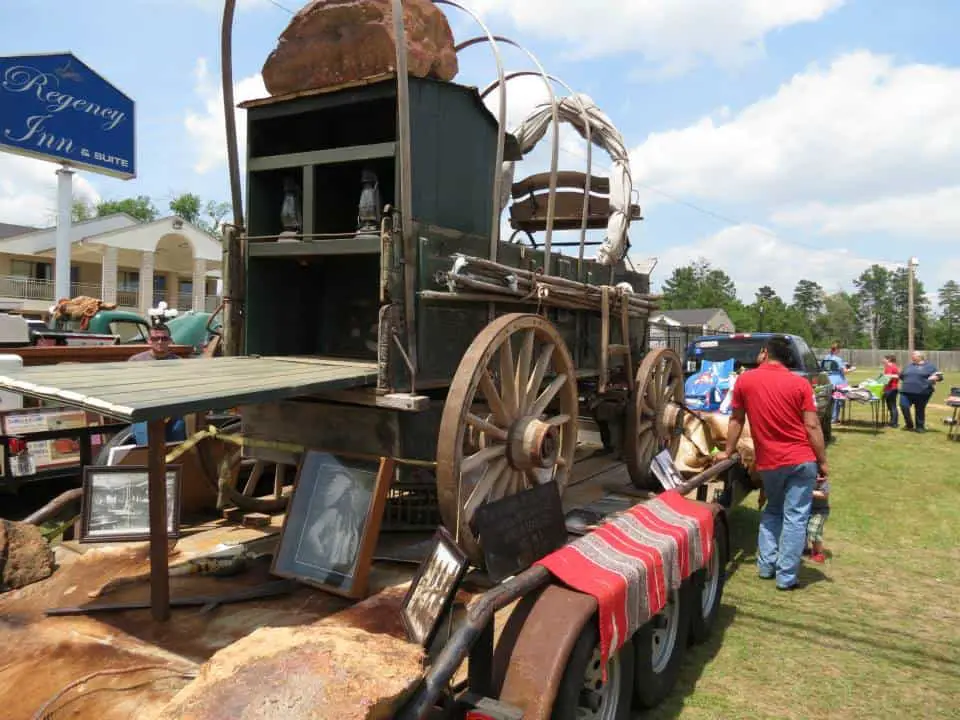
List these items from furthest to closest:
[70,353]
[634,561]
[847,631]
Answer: [70,353] → [847,631] → [634,561]

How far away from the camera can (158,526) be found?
3047mm

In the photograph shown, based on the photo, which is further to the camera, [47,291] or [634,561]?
[47,291]

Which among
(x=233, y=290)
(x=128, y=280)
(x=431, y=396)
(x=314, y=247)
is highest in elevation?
(x=128, y=280)

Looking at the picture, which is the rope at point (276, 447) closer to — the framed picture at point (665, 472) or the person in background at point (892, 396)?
the framed picture at point (665, 472)

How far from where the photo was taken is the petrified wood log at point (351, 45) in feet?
12.5

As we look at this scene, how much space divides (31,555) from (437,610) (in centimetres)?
238

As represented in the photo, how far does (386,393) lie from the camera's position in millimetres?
3373

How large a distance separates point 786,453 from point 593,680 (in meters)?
2.77

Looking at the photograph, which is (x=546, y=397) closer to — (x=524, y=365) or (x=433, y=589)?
(x=524, y=365)

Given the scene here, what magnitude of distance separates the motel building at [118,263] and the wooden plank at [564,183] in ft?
66.8

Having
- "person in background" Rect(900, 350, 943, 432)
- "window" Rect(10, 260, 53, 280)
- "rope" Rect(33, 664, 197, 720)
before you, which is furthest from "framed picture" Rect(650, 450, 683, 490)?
"window" Rect(10, 260, 53, 280)

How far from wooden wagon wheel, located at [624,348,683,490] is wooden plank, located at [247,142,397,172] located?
2.71m

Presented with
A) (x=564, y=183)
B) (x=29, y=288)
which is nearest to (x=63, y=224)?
(x=564, y=183)

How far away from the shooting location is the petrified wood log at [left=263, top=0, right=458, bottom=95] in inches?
150
